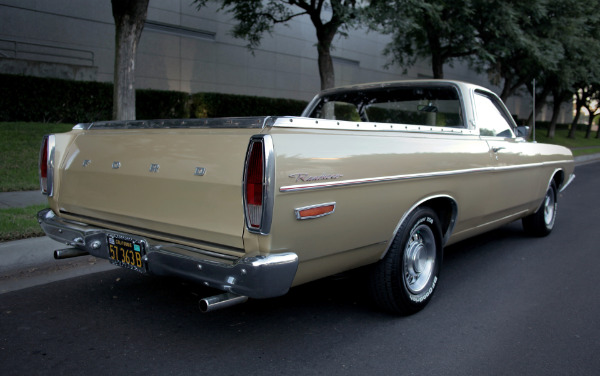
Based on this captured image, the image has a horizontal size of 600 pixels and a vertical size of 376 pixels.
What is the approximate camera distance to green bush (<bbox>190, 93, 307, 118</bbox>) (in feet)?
53.9

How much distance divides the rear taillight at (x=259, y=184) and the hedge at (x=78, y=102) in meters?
11.2

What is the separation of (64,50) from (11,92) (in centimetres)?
362

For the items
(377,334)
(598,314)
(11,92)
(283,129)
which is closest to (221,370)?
(377,334)

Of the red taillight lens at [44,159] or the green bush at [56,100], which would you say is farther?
the green bush at [56,100]

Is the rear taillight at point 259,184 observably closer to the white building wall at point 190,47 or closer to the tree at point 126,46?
the tree at point 126,46

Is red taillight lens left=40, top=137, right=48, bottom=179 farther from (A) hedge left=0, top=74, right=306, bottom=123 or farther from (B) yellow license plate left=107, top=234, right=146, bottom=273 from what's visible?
(A) hedge left=0, top=74, right=306, bottom=123

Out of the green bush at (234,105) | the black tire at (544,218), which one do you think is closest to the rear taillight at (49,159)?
the black tire at (544,218)

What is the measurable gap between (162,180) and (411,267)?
194cm

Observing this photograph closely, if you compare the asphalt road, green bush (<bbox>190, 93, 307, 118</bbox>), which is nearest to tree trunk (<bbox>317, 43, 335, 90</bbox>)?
green bush (<bbox>190, 93, 307, 118</bbox>)

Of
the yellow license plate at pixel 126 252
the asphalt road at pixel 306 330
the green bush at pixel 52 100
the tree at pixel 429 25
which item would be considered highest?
the tree at pixel 429 25

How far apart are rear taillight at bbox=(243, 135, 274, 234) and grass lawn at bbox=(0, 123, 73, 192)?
6291 millimetres

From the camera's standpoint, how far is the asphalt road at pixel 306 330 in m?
2.92

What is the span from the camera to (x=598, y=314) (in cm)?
380

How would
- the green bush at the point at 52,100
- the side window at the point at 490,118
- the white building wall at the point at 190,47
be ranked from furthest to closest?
the white building wall at the point at 190,47, the green bush at the point at 52,100, the side window at the point at 490,118
